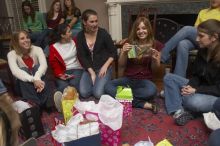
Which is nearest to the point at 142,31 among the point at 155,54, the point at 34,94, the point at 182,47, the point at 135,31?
the point at 135,31

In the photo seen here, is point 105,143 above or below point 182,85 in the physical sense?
below

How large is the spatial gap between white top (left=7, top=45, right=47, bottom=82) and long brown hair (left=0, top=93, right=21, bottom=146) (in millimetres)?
1438

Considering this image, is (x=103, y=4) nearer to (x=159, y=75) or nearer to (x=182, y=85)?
(x=159, y=75)

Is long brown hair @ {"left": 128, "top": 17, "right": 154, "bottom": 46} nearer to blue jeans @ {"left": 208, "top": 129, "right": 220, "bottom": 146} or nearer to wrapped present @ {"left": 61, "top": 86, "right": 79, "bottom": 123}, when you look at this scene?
wrapped present @ {"left": 61, "top": 86, "right": 79, "bottom": 123}

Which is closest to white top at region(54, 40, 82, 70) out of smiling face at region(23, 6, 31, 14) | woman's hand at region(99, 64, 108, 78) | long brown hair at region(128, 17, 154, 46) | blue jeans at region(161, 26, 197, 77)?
woman's hand at region(99, 64, 108, 78)

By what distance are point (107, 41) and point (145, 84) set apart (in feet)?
2.01

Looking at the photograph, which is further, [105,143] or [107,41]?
[107,41]

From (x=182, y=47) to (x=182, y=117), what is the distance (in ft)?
2.17

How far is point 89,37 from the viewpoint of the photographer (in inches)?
103

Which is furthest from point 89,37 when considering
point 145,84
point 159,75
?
point 159,75

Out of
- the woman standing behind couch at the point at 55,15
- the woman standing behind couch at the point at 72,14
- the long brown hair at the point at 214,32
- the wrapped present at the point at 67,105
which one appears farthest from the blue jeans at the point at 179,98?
the woman standing behind couch at the point at 55,15

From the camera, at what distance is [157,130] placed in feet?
6.43

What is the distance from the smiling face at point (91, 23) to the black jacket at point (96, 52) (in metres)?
0.08

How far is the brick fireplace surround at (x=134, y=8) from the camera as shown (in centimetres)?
355
